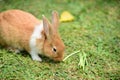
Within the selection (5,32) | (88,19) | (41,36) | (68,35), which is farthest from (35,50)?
(88,19)

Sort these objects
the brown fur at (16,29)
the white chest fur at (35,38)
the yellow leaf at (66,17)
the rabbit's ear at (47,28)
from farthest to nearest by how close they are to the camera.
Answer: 1. the yellow leaf at (66,17)
2. the brown fur at (16,29)
3. the white chest fur at (35,38)
4. the rabbit's ear at (47,28)

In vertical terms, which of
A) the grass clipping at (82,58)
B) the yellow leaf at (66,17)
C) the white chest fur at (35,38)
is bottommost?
the grass clipping at (82,58)

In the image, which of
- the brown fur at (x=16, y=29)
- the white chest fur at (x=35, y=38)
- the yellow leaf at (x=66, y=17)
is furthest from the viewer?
the yellow leaf at (x=66, y=17)

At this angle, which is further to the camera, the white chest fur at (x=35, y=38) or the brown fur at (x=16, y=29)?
the brown fur at (x=16, y=29)

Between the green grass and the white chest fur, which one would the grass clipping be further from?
the white chest fur

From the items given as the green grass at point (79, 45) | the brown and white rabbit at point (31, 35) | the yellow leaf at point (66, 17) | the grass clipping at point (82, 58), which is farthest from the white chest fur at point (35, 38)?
the yellow leaf at point (66, 17)

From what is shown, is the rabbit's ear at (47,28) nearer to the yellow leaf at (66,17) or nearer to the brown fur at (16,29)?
the brown fur at (16,29)
